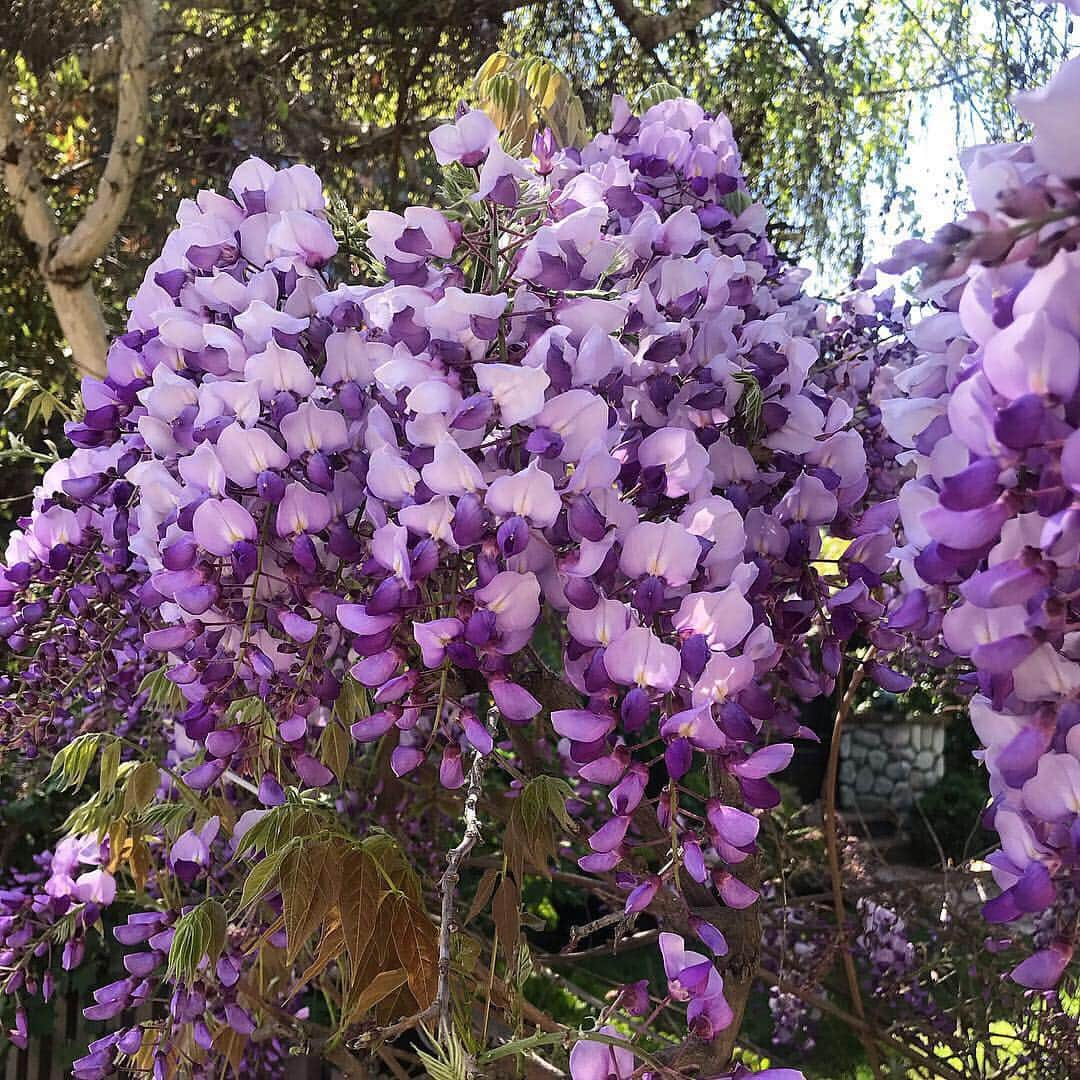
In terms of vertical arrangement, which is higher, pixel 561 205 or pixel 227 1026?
pixel 561 205

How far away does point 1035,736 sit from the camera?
0.51m

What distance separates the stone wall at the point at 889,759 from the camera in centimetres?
767

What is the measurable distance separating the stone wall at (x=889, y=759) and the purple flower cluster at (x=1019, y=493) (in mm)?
7352

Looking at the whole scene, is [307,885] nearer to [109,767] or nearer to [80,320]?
[109,767]

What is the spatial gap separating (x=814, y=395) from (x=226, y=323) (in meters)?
0.47

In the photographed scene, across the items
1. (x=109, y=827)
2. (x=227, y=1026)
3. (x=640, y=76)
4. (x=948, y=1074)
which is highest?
(x=640, y=76)

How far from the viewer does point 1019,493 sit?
1.49ft

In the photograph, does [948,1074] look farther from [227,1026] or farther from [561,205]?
[561,205]

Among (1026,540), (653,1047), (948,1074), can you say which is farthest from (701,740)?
(948,1074)

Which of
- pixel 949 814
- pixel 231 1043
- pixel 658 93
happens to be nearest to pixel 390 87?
pixel 658 93

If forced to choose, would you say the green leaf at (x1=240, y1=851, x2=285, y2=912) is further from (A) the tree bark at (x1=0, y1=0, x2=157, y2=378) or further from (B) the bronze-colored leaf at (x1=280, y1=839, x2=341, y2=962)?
(A) the tree bark at (x1=0, y1=0, x2=157, y2=378)

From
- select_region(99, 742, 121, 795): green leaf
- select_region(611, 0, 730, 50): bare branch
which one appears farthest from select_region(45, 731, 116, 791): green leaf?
select_region(611, 0, 730, 50): bare branch

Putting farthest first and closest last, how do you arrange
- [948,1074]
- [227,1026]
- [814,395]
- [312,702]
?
1. [948,1074]
2. [227,1026]
3. [814,395]
4. [312,702]

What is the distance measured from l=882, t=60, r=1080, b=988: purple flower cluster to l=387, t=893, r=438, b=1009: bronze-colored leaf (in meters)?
0.44
